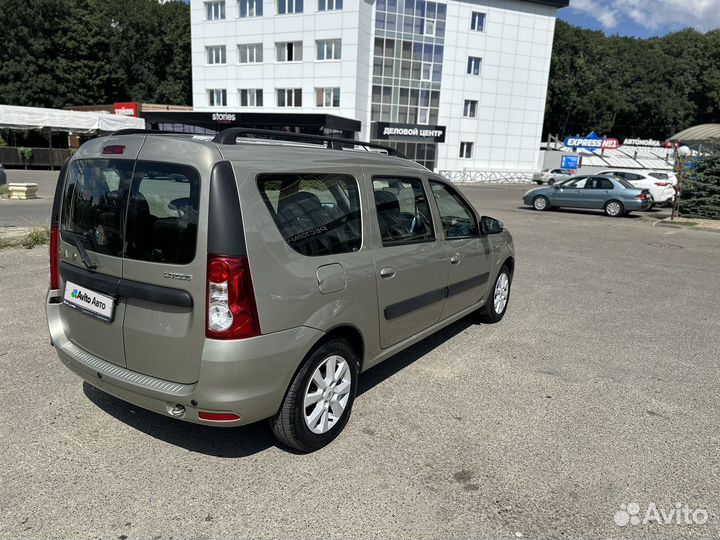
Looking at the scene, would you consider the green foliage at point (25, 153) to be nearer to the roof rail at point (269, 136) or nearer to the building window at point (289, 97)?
the building window at point (289, 97)

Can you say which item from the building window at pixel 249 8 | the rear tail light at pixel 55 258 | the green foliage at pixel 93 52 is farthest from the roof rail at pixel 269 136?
the green foliage at pixel 93 52

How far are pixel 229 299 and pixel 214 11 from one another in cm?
4851

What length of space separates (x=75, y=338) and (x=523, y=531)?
9.53 ft

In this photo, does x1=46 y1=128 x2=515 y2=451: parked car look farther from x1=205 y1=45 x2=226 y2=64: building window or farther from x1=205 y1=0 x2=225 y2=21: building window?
x1=205 y1=0 x2=225 y2=21: building window

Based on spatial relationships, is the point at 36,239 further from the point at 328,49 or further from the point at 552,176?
the point at 552,176

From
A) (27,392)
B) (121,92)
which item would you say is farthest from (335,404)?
(121,92)

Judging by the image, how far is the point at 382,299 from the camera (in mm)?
3592

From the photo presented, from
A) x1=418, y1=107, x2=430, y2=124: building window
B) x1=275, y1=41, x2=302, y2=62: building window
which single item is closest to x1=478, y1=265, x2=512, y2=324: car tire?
x1=275, y1=41, x2=302, y2=62: building window

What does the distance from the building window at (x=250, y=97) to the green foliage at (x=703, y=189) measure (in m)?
34.2

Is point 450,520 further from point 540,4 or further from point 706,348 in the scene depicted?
point 540,4

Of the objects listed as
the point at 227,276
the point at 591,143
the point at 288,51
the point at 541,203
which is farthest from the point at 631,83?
the point at 227,276

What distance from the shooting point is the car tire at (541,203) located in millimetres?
20750

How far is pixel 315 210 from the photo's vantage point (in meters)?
3.17

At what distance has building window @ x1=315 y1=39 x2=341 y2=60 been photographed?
133 ft
